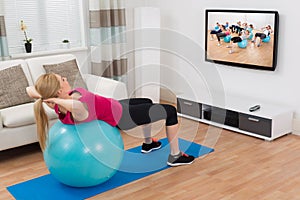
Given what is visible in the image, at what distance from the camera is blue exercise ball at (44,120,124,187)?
273cm

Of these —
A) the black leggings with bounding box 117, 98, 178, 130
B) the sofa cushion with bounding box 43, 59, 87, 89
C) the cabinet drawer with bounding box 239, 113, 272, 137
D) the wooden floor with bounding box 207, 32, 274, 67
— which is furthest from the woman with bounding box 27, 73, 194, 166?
the wooden floor with bounding box 207, 32, 274, 67

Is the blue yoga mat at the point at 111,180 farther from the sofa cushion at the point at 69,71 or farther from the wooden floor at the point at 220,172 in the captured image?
the sofa cushion at the point at 69,71

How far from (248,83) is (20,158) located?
247 cm

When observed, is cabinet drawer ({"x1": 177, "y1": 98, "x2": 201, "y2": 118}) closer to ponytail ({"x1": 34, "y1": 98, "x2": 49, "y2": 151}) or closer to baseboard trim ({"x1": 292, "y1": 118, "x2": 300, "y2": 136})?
baseboard trim ({"x1": 292, "y1": 118, "x2": 300, "y2": 136})

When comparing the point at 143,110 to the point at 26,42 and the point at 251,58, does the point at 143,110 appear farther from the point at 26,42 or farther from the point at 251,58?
the point at 26,42

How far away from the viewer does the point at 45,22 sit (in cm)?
472

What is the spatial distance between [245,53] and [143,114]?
66.0 inches

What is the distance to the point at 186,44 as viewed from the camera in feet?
16.5

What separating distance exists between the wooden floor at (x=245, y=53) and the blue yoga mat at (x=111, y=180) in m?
1.13

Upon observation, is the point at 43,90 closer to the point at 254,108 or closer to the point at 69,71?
the point at 69,71

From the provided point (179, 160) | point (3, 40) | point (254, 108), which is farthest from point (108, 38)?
point (179, 160)

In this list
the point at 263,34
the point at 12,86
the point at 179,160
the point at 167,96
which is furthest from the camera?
the point at 167,96

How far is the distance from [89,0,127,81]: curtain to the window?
200 mm

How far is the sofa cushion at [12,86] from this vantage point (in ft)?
12.2
